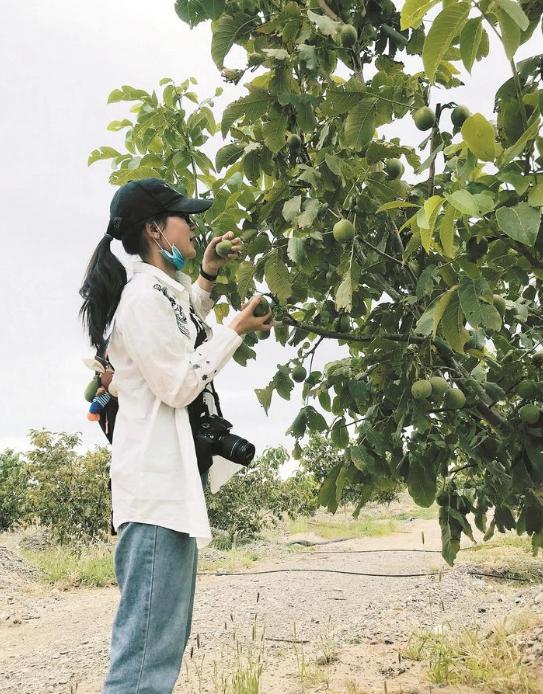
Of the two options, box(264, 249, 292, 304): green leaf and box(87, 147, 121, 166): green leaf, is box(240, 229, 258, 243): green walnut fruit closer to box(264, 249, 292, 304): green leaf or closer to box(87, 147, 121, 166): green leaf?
box(264, 249, 292, 304): green leaf

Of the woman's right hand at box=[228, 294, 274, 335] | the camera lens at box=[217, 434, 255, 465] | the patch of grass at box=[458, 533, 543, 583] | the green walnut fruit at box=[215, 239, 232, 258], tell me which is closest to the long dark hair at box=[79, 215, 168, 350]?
the green walnut fruit at box=[215, 239, 232, 258]

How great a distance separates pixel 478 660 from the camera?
3254 millimetres

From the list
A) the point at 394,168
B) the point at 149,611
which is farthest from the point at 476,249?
the point at 149,611

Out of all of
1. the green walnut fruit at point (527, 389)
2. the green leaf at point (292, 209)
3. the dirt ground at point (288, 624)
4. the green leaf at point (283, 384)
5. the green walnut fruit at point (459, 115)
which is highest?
the green walnut fruit at point (459, 115)

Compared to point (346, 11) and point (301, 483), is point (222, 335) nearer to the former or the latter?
point (346, 11)

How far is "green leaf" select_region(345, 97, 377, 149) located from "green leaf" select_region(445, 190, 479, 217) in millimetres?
713

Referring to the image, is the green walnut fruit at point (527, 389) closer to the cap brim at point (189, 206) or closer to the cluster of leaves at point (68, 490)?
the cap brim at point (189, 206)

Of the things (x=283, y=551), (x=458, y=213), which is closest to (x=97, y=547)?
(x=283, y=551)

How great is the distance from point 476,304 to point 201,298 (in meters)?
1.11

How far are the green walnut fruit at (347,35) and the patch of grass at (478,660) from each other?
8.65ft

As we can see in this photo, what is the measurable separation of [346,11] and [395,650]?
329cm

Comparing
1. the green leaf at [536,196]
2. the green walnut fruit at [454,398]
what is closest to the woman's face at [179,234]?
the green walnut fruit at [454,398]

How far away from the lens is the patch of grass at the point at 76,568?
8.09 metres

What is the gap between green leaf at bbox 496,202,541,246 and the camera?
1245 millimetres
